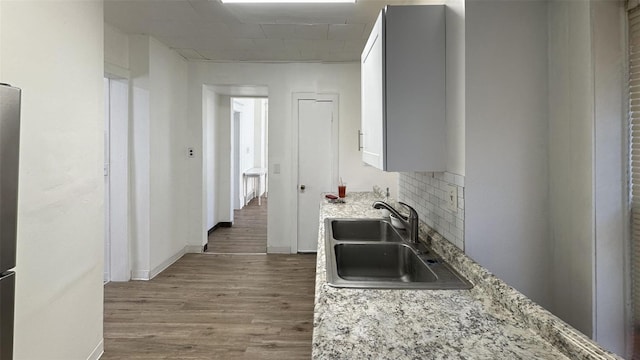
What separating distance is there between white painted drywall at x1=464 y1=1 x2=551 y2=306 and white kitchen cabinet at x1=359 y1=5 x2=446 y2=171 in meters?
0.19

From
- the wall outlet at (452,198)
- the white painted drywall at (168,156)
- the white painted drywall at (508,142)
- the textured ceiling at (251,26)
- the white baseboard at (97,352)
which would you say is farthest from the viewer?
the white painted drywall at (168,156)

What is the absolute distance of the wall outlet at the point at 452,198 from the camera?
168cm

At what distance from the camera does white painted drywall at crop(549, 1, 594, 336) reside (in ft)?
4.54

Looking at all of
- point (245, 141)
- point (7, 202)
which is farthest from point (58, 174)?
point (245, 141)

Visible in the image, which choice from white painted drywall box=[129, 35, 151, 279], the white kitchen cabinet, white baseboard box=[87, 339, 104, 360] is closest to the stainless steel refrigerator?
white baseboard box=[87, 339, 104, 360]

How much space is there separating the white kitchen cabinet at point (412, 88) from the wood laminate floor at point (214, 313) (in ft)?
5.14

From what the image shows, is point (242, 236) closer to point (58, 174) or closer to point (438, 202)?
point (58, 174)

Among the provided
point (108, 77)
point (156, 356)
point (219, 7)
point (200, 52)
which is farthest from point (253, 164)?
point (156, 356)

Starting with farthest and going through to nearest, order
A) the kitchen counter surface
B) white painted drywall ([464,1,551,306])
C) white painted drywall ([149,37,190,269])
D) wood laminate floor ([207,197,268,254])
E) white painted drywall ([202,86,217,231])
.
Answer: white painted drywall ([202,86,217,231])
wood laminate floor ([207,197,268,254])
white painted drywall ([149,37,190,269])
white painted drywall ([464,1,551,306])
the kitchen counter surface

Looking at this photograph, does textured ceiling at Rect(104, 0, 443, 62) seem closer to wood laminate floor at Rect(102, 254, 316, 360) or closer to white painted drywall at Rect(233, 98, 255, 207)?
wood laminate floor at Rect(102, 254, 316, 360)

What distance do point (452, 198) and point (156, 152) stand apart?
3.35 metres

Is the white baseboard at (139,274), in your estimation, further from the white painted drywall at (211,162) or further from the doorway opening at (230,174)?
the white painted drywall at (211,162)

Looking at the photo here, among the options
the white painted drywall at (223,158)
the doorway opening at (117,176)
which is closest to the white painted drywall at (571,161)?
the doorway opening at (117,176)

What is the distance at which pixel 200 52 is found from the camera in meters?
4.38
